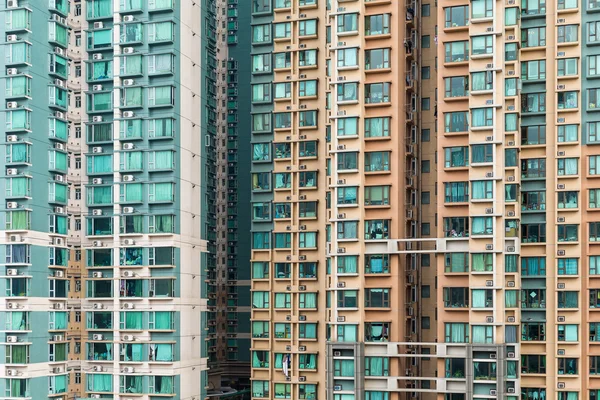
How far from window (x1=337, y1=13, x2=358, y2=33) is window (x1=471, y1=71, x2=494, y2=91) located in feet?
32.0

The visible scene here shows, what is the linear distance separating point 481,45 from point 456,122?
573 cm

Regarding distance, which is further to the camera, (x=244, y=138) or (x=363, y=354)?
(x=244, y=138)

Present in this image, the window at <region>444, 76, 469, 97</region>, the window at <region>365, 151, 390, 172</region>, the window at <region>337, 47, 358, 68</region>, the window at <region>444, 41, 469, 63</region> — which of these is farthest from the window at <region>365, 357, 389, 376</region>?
the window at <region>444, 41, 469, 63</region>

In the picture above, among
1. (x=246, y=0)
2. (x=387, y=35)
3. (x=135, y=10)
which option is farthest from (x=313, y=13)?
(x=246, y=0)

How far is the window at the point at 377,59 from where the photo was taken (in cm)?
6719

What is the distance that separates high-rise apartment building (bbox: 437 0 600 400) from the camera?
207ft

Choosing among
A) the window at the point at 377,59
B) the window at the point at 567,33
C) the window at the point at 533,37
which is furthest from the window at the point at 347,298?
the window at the point at 567,33

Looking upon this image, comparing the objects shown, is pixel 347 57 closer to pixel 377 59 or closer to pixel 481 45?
pixel 377 59

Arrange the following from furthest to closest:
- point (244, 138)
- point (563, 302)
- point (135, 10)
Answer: point (244, 138) → point (135, 10) → point (563, 302)

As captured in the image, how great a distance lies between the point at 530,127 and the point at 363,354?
20.8m

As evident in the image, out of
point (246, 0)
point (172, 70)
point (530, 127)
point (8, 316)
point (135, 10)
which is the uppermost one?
point (246, 0)

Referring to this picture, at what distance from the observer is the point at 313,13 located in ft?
239

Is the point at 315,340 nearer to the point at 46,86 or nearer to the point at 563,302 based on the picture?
the point at 563,302

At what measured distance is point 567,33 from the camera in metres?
66.0
